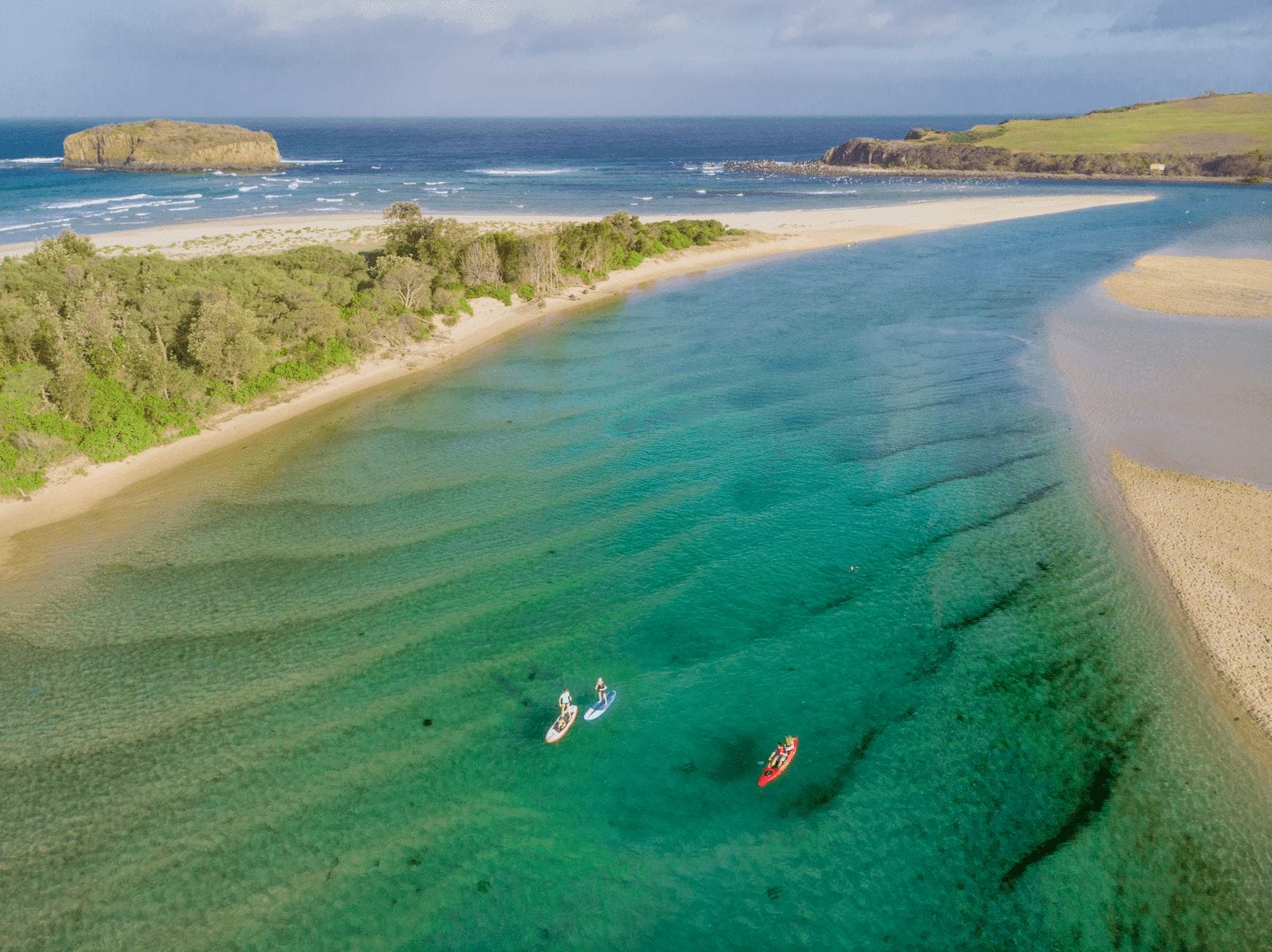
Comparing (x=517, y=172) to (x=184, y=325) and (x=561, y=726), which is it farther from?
(x=561, y=726)

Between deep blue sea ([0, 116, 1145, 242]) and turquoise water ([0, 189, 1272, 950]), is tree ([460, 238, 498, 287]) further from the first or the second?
deep blue sea ([0, 116, 1145, 242])

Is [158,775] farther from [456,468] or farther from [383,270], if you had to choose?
[383,270]

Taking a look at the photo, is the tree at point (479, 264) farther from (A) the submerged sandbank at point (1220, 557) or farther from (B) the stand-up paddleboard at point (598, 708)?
(A) the submerged sandbank at point (1220, 557)

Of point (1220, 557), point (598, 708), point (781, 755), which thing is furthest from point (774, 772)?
point (1220, 557)

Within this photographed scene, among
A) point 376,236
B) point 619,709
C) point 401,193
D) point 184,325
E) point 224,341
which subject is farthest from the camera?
point 401,193

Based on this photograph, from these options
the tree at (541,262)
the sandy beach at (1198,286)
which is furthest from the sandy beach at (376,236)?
the sandy beach at (1198,286)

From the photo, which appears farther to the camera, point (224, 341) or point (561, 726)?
point (224, 341)
